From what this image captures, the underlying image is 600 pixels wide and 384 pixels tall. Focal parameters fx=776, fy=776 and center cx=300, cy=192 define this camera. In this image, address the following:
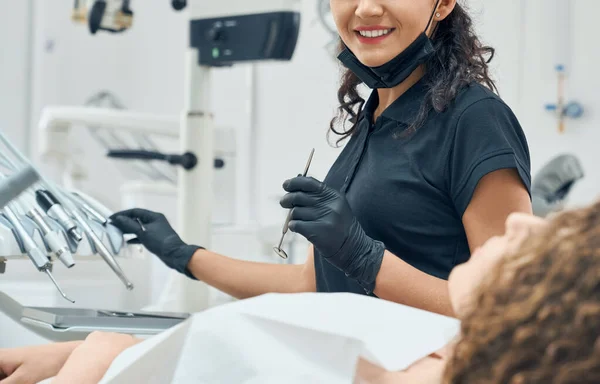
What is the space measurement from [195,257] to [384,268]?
55 centimetres

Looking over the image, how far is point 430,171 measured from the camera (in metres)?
1.18

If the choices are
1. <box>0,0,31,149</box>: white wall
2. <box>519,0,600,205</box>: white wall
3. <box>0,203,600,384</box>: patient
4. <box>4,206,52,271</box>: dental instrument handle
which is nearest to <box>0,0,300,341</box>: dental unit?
<box>4,206,52,271</box>: dental instrument handle

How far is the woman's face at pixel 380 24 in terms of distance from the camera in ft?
4.06

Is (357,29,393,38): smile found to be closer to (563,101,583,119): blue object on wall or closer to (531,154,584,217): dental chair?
(531,154,584,217): dental chair

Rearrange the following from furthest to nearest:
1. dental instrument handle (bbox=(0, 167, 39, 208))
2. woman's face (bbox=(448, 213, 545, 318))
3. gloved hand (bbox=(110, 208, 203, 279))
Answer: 1. gloved hand (bbox=(110, 208, 203, 279))
2. dental instrument handle (bbox=(0, 167, 39, 208))
3. woman's face (bbox=(448, 213, 545, 318))

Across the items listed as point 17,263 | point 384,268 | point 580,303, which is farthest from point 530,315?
point 17,263

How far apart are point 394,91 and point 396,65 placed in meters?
0.09

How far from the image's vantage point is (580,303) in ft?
1.57

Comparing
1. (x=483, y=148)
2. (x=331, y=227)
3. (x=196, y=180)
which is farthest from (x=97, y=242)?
(x=196, y=180)

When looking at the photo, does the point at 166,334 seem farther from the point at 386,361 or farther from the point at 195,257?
the point at 195,257

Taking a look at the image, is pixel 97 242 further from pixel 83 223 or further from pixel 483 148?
pixel 483 148

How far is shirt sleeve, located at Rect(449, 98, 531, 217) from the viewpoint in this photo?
1085mm

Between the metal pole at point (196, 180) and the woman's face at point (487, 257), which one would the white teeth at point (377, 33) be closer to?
the woman's face at point (487, 257)

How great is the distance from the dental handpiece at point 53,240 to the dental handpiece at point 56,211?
3 centimetres
